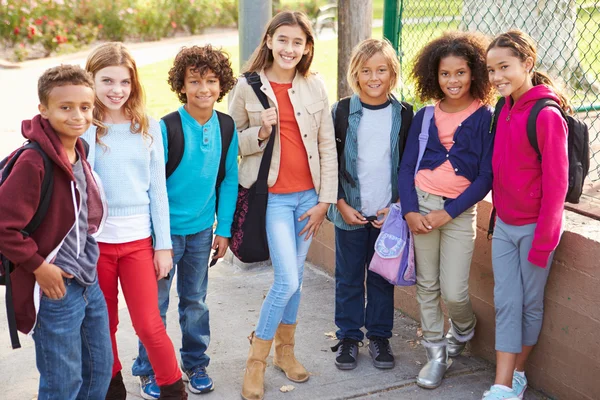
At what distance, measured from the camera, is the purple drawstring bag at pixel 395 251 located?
12.5ft

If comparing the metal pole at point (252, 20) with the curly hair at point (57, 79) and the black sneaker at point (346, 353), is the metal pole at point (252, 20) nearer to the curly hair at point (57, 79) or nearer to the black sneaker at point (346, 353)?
the black sneaker at point (346, 353)

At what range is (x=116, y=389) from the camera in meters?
3.57

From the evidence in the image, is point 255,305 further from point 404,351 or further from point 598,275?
point 598,275

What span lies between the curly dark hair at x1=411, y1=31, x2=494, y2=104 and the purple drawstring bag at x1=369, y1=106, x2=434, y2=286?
0.14 meters

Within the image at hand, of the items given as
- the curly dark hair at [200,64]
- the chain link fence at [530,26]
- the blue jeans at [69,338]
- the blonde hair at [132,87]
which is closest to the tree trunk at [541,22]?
the chain link fence at [530,26]

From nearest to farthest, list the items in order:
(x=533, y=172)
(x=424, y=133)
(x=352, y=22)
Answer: (x=533, y=172), (x=424, y=133), (x=352, y=22)

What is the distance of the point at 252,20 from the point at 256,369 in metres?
2.49

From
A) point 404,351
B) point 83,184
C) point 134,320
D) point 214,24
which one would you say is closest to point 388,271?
point 404,351

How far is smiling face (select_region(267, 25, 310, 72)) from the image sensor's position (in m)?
3.63

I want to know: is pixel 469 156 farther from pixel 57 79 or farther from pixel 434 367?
pixel 57 79

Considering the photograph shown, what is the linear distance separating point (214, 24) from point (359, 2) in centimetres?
1456

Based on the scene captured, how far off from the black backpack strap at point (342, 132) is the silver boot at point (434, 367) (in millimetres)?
941

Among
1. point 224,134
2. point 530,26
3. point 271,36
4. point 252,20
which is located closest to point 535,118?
point 271,36

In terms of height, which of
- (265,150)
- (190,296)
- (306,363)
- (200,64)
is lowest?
(306,363)
